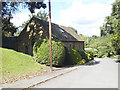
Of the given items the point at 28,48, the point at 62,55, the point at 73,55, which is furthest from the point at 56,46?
the point at 28,48

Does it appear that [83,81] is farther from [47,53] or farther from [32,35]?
[32,35]

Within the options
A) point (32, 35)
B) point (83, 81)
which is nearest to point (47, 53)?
point (83, 81)

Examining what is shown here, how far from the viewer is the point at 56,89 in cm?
694

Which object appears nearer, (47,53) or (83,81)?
(83,81)

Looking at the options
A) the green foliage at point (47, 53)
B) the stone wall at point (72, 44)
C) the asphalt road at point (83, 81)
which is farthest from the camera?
the stone wall at point (72, 44)

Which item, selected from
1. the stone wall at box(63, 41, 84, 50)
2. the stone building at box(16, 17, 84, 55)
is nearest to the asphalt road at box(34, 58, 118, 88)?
the stone building at box(16, 17, 84, 55)

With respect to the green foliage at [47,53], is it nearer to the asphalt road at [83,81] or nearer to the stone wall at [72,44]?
the asphalt road at [83,81]

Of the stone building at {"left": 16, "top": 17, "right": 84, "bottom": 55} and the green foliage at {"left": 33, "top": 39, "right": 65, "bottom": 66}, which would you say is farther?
the stone building at {"left": 16, "top": 17, "right": 84, "bottom": 55}

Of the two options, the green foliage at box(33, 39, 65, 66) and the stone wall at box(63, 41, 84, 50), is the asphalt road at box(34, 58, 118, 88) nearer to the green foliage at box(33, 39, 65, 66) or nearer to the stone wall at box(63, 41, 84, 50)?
the green foliage at box(33, 39, 65, 66)

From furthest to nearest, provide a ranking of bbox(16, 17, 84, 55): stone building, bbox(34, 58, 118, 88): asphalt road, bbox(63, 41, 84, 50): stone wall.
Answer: bbox(63, 41, 84, 50): stone wall
bbox(16, 17, 84, 55): stone building
bbox(34, 58, 118, 88): asphalt road

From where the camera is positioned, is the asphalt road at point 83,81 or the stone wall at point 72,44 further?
the stone wall at point 72,44

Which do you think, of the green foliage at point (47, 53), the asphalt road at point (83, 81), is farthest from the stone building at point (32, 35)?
the asphalt road at point (83, 81)

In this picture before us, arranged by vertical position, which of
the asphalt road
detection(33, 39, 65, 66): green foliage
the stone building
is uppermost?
the stone building

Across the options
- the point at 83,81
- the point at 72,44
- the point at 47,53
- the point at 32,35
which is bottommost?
the point at 83,81
